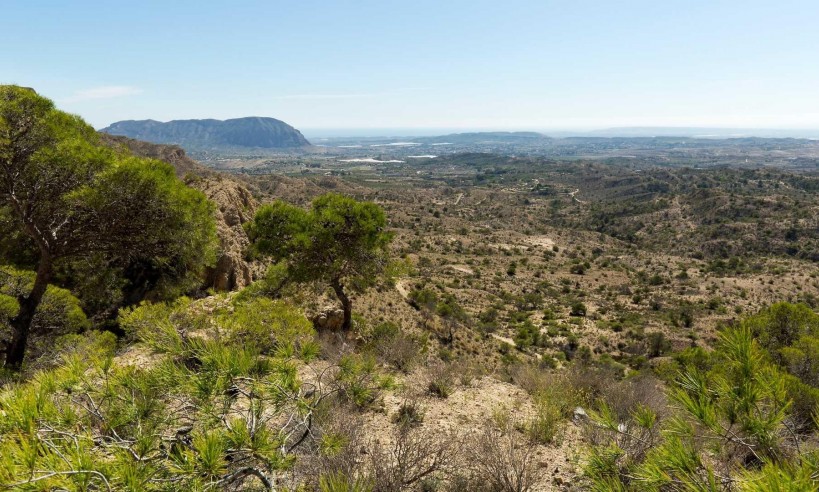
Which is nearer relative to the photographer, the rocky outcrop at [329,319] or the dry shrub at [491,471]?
the dry shrub at [491,471]

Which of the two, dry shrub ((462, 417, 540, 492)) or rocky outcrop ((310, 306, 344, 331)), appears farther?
rocky outcrop ((310, 306, 344, 331))

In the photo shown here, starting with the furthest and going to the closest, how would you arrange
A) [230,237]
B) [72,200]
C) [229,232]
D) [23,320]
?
[229,232] < [230,237] < [23,320] < [72,200]

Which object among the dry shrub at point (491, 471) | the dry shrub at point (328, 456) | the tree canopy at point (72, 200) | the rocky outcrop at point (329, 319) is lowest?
the rocky outcrop at point (329, 319)

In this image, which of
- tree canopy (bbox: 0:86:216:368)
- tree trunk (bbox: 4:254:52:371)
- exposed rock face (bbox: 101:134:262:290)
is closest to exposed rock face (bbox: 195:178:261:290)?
exposed rock face (bbox: 101:134:262:290)

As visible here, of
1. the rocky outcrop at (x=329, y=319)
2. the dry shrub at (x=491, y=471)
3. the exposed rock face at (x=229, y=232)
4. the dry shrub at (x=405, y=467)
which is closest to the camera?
the dry shrub at (x=405, y=467)

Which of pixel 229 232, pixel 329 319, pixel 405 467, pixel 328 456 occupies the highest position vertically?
pixel 229 232

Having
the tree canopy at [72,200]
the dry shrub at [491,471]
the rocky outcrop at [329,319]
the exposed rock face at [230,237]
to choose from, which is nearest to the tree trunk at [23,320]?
the tree canopy at [72,200]

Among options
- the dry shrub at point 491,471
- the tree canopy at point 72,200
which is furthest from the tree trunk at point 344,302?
the dry shrub at point 491,471

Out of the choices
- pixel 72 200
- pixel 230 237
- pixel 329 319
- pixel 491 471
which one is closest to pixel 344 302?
pixel 329 319

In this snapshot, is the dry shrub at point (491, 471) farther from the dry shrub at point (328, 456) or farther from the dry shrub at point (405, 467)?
the dry shrub at point (328, 456)

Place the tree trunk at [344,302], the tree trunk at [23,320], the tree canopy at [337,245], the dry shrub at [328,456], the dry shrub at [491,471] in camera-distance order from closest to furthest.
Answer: the dry shrub at [328,456], the dry shrub at [491,471], the tree trunk at [23,320], the tree canopy at [337,245], the tree trunk at [344,302]

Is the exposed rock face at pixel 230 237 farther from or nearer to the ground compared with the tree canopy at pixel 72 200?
nearer to the ground

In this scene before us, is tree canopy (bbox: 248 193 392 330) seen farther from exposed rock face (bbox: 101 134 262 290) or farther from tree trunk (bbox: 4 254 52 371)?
tree trunk (bbox: 4 254 52 371)

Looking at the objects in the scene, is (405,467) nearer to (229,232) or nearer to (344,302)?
(344,302)
